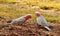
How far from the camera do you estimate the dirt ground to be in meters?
6.62

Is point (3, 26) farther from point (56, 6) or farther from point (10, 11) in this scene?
point (56, 6)

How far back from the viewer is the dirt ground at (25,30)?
21.7ft

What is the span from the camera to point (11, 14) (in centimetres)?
902

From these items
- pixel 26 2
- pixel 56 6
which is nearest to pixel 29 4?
pixel 26 2

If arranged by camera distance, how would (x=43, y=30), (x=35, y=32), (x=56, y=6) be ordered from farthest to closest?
1. (x=56, y=6)
2. (x=43, y=30)
3. (x=35, y=32)

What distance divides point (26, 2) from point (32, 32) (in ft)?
15.7

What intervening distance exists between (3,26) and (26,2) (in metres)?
4.41

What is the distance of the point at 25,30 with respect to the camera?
687 centimetres

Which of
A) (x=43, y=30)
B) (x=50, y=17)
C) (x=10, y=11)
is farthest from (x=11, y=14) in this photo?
(x=43, y=30)

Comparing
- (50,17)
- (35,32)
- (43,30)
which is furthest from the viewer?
(50,17)

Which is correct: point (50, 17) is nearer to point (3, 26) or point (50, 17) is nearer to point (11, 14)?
point (11, 14)

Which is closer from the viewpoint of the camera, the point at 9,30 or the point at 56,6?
the point at 9,30

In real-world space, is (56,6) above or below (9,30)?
below

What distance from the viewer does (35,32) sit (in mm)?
6730
